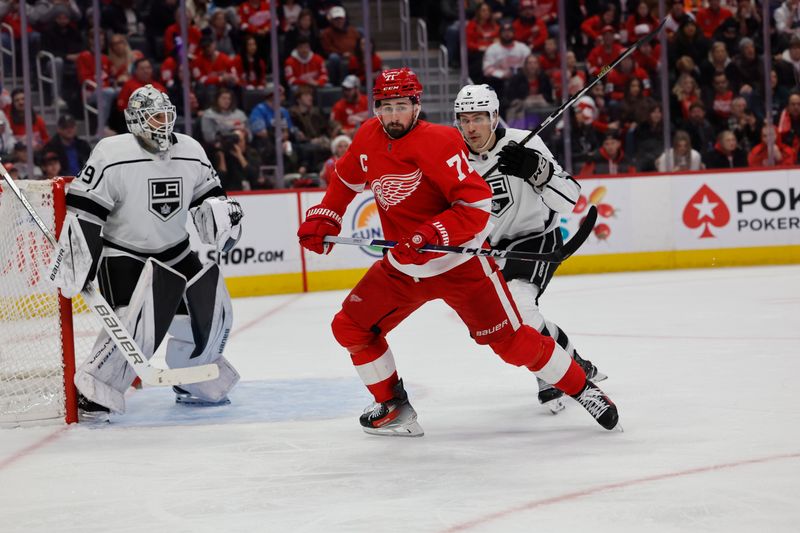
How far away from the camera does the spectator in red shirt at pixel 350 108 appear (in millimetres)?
8820

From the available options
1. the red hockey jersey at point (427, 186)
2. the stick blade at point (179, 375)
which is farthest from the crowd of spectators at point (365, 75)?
the red hockey jersey at point (427, 186)

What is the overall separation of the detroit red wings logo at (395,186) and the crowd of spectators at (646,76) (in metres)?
5.45

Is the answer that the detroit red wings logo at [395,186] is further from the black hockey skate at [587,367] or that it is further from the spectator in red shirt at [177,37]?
the spectator in red shirt at [177,37]

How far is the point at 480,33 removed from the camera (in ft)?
30.9

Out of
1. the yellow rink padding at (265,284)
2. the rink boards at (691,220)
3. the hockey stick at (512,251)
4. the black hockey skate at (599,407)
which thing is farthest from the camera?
the rink boards at (691,220)

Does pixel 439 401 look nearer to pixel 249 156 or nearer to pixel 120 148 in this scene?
pixel 120 148

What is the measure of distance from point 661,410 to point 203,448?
151 centimetres

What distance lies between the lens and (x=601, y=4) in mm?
9891

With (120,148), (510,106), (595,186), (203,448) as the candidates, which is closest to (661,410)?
(203,448)

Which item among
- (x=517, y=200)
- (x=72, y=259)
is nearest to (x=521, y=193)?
(x=517, y=200)

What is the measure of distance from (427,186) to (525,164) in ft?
1.46

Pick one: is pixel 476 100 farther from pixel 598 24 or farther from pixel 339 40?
pixel 598 24

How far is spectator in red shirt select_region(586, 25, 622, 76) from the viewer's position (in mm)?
9508

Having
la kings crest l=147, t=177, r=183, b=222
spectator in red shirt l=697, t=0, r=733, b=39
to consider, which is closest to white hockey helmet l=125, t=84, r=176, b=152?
la kings crest l=147, t=177, r=183, b=222
